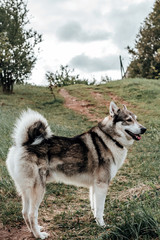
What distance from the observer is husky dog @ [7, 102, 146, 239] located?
3.52 meters

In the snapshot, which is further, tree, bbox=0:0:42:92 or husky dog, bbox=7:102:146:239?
tree, bbox=0:0:42:92

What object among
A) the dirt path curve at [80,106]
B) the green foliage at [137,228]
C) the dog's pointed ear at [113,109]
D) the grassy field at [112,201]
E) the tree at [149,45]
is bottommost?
the grassy field at [112,201]

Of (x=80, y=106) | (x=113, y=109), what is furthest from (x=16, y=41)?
(x=113, y=109)

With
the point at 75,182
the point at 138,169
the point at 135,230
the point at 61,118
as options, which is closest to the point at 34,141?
the point at 75,182

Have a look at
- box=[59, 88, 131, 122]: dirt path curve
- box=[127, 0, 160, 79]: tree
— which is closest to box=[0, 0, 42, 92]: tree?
box=[59, 88, 131, 122]: dirt path curve

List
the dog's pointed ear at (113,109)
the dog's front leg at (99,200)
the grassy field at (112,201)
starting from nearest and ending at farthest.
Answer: the grassy field at (112,201)
the dog's front leg at (99,200)
the dog's pointed ear at (113,109)

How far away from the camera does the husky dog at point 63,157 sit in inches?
138

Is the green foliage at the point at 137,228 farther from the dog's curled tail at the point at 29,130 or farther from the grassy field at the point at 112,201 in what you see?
the dog's curled tail at the point at 29,130

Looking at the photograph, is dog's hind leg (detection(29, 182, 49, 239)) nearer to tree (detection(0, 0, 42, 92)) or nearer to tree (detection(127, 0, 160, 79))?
tree (detection(0, 0, 42, 92))

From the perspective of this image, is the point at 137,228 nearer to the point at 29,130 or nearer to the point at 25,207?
the point at 25,207

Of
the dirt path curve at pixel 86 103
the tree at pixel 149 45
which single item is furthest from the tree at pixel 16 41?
the tree at pixel 149 45

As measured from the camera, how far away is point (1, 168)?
557 centimetres

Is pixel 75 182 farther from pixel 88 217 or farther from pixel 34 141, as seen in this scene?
pixel 34 141

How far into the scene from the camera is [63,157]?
151 inches
